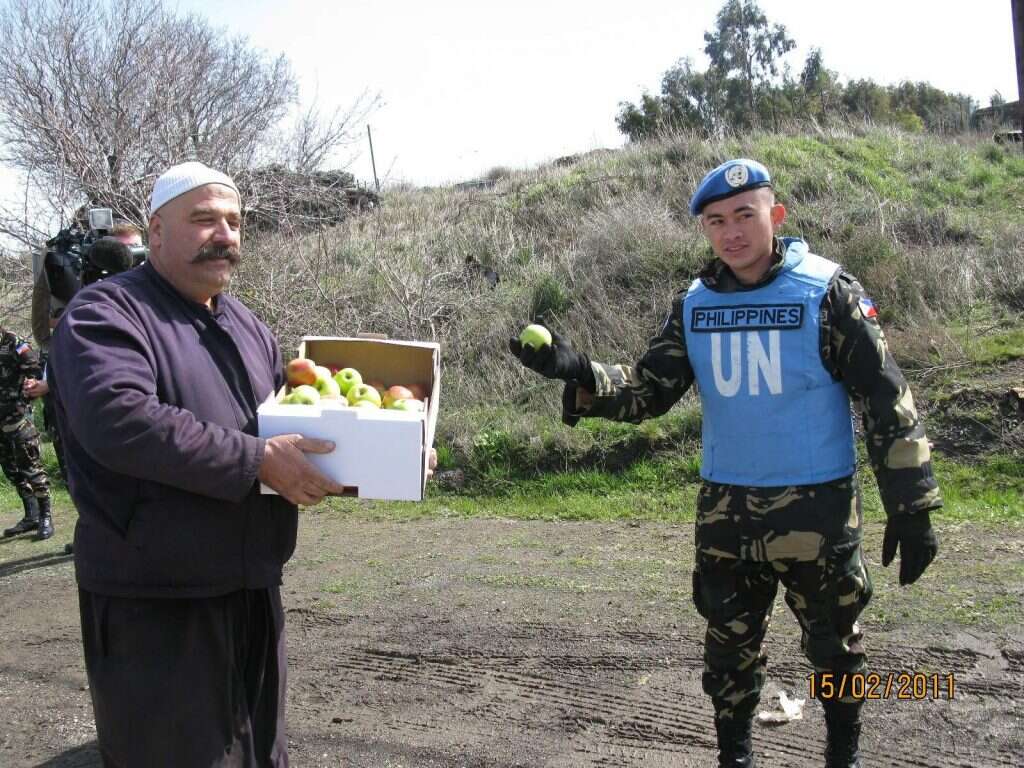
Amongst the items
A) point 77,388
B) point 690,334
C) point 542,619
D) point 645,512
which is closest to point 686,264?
point 645,512

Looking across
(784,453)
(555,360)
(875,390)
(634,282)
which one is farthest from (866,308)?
(634,282)

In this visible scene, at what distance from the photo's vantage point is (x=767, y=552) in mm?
3256

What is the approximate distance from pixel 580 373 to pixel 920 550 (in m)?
1.34

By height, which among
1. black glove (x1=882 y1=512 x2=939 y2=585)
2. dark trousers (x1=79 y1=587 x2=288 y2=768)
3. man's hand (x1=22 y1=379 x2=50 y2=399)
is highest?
man's hand (x1=22 y1=379 x2=50 y2=399)

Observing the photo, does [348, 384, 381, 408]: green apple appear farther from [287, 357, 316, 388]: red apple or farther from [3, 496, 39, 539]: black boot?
[3, 496, 39, 539]: black boot

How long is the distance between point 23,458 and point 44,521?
0.57 m

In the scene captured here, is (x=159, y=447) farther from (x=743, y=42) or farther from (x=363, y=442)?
(x=743, y=42)

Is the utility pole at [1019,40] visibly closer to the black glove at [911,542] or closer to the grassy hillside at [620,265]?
the black glove at [911,542]

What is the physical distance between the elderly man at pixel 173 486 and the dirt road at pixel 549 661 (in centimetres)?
137

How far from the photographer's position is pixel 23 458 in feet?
25.9

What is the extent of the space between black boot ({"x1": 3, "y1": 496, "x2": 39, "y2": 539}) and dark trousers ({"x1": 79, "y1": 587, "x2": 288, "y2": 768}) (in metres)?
5.90

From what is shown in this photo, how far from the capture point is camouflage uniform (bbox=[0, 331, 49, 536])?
7.72m

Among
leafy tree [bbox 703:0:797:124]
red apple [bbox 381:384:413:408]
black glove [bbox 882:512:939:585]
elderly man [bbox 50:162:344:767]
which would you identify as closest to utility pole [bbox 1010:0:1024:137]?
black glove [bbox 882:512:939:585]

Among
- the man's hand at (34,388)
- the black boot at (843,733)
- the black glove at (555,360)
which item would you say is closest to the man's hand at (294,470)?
the black glove at (555,360)
